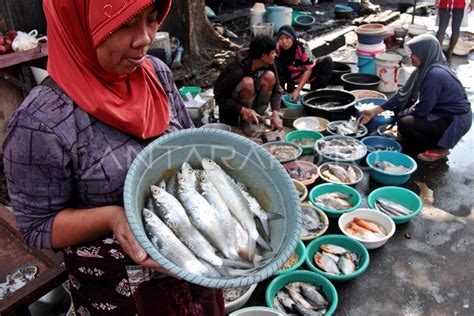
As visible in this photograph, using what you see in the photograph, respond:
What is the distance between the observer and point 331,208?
13.0ft

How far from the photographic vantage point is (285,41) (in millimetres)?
6156

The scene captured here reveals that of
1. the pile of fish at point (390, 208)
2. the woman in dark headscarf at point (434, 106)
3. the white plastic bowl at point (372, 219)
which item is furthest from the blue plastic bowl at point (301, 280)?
the woman in dark headscarf at point (434, 106)

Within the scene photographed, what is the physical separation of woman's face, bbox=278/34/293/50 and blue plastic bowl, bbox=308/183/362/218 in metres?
2.87

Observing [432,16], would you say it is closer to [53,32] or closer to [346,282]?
Answer: [346,282]

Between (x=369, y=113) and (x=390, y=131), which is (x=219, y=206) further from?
(x=390, y=131)

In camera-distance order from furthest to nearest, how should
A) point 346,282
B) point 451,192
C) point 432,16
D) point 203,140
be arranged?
point 432,16 → point 451,192 → point 346,282 → point 203,140

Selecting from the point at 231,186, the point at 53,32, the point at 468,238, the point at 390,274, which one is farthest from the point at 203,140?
the point at 468,238

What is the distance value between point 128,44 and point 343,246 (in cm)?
281

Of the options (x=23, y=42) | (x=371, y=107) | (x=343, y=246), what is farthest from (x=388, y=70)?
(x=23, y=42)

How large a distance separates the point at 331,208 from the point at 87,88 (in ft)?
10.1

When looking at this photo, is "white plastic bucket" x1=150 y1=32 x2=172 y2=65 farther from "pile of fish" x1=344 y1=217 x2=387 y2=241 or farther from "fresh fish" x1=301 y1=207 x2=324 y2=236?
"pile of fish" x1=344 y1=217 x2=387 y2=241

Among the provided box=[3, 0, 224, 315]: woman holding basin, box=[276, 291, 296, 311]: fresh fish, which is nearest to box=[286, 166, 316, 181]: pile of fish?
box=[276, 291, 296, 311]: fresh fish

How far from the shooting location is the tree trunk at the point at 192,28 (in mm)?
7477

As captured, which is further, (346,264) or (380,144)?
(380,144)
